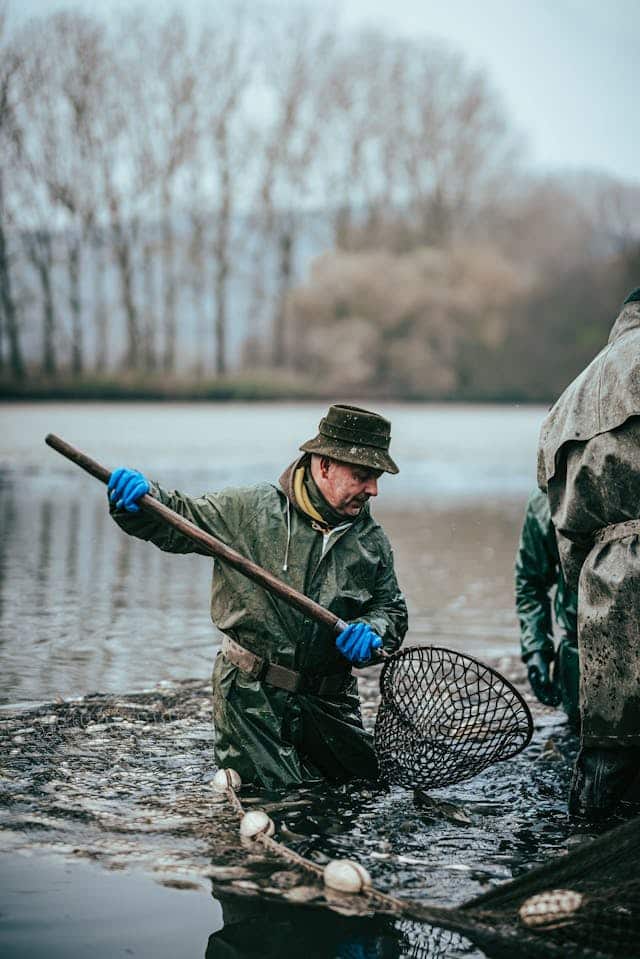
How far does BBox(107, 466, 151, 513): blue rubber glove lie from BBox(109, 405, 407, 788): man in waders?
0.04m

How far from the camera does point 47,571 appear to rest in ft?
35.4

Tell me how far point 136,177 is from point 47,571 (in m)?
20.7

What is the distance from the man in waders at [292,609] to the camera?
4734mm

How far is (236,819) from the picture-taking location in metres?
4.38

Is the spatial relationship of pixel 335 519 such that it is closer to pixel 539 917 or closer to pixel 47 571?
pixel 539 917

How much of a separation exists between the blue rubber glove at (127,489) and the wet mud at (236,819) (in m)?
1.12

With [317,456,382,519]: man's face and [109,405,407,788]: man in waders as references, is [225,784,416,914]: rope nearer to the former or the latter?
[109,405,407,788]: man in waders

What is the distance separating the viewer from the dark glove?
5789 millimetres

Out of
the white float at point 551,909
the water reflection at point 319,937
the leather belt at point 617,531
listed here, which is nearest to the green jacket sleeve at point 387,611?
the leather belt at point 617,531

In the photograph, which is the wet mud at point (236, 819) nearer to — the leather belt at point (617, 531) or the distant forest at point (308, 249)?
the leather belt at point (617, 531)

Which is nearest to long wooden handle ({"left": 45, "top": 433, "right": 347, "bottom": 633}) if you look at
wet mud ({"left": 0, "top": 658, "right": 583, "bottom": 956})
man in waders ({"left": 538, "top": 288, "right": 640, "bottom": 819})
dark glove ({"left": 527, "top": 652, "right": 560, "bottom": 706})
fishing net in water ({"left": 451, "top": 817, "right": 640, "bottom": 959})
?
wet mud ({"left": 0, "top": 658, "right": 583, "bottom": 956})

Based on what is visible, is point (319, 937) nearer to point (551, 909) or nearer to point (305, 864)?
point (305, 864)

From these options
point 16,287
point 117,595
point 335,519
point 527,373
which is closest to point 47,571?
point 117,595

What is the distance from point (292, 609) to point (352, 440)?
707 millimetres
